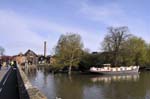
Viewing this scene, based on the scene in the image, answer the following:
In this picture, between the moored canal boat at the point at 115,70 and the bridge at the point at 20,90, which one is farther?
the moored canal boat at the point at 115,70

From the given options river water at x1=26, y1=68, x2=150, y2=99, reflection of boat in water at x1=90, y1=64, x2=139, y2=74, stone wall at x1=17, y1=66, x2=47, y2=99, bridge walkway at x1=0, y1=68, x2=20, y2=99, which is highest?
reflection of boat in water at x1=90, y1=64, x2=139, y2=74

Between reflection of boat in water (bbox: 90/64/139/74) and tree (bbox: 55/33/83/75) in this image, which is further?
reflection of boat in water (bbox: 90/64/139/74)

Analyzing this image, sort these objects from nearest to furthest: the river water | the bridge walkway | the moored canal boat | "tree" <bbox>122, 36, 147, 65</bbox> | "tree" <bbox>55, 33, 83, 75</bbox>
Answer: the bridge walkway < the river water < "tree" <bbox>55, 33, 83, 75</bbox> < the moored canal boat < "tree" <bbox>122, 36, 147, 65</bbox>

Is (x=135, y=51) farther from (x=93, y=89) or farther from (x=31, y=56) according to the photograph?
(x=31, y=56)

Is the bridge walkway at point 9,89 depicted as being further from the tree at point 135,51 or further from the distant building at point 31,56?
the distant building at point 31,56

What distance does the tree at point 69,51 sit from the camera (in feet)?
258

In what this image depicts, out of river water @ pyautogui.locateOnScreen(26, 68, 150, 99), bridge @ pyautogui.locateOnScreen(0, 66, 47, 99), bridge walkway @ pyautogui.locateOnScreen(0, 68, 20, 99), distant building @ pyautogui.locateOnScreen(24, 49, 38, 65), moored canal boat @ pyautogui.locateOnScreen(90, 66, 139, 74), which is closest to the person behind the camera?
bridge @ pyautogui.locateOnScreen(0, 66, 47, 99)

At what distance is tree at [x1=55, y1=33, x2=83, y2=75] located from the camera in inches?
3092

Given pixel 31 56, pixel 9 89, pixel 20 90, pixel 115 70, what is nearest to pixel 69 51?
pixel 115 70

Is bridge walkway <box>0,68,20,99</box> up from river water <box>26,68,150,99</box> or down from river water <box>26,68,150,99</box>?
up

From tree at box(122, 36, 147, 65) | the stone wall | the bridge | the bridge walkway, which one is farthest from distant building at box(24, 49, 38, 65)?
the stone wall

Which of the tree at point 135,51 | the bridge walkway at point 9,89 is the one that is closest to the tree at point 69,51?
the tree at point 135,51

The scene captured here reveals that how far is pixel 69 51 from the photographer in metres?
78.0

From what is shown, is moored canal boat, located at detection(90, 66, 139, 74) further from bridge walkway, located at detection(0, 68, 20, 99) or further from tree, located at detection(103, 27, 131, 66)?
bridge walkway, located at detection(0, 68, 20, 99)
